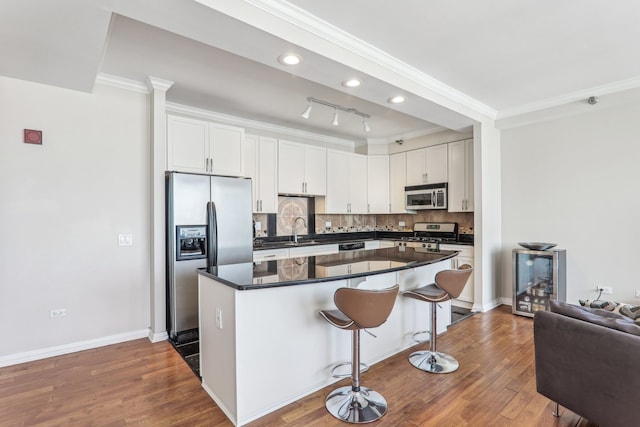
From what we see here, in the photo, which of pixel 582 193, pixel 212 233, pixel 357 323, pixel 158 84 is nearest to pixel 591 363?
pixel 357 323

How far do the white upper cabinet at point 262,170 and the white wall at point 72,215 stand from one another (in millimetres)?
1351

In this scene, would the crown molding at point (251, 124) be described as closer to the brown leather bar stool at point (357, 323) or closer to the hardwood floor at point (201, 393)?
the hardwood floor at point (201, 393)

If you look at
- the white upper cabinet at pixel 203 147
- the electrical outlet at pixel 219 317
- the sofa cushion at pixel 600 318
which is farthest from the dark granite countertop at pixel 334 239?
the sofa cushion at pixel 600 318

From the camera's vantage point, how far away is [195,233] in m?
3.55

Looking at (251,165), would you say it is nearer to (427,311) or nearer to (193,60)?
(193,60)

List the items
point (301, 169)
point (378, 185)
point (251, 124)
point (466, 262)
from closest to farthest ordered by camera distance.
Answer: point (466, 262)
point (251, 124)
point (301, 169)
point (378, 185)

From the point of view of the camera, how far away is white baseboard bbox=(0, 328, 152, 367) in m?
2.86

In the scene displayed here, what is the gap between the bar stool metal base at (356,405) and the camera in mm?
2070

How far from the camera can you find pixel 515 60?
2990 millimetres

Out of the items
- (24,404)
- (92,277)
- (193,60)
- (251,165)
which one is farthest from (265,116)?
(24,404)

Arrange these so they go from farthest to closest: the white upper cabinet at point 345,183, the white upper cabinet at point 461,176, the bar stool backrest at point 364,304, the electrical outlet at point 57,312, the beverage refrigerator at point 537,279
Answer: the white upper cabinet at point 345,183
the white upper cabinet at point 461,176
the beverage refrigerator at point 537,279
the electrical outlet at point 57,312
the bar stool backrest at point 364,304

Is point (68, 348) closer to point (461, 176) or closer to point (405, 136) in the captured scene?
point (461, 176)

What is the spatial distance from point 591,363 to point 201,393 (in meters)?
2.51

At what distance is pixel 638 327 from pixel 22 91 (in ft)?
16.0
